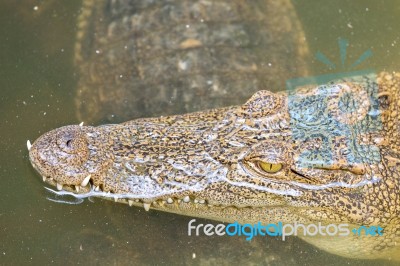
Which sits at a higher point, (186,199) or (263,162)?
(263,162)

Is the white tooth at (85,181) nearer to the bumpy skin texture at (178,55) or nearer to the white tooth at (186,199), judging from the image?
the white tooth at (186,199)

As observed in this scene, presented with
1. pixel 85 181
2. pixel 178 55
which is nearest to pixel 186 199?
pixel 85 181

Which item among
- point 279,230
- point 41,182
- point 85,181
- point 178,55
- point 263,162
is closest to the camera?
point 263,162

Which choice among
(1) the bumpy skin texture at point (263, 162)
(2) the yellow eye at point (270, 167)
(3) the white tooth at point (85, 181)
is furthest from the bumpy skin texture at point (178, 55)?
(2) the yellow eye at point (270, 167)

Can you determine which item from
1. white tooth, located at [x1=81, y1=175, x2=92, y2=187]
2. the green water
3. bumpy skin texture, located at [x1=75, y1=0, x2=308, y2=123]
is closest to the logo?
the green water

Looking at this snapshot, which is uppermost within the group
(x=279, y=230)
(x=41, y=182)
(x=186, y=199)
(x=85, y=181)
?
(x=85, y=181)

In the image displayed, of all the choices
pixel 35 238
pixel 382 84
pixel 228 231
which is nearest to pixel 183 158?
pixel 228 231

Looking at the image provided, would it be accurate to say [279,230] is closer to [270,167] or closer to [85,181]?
[270,167]

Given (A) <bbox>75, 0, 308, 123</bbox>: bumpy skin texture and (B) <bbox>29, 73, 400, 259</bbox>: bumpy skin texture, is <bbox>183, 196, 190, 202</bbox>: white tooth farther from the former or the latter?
(A) <bbox>75, 0, 308, 123</bbox>: bumpy skin texture
